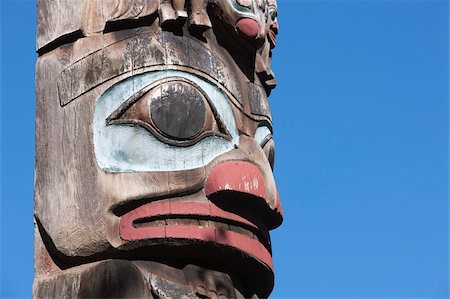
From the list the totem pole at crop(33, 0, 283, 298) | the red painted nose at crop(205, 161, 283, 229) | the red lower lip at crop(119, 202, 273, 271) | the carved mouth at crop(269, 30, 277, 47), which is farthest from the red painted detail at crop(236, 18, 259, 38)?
the red lower lip at crop(119, 202, 273, 271)

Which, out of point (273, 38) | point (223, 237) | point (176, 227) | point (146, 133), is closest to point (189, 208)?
point (176, 227)

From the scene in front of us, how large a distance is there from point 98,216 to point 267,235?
1294 millimetres

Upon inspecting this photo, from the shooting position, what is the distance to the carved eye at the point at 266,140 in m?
8.41

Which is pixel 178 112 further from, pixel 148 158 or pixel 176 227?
pixel 176 227

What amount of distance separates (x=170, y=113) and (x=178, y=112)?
0.05m

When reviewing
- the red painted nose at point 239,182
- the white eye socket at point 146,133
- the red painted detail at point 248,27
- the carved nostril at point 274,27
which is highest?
the carved nostril at point 274,27

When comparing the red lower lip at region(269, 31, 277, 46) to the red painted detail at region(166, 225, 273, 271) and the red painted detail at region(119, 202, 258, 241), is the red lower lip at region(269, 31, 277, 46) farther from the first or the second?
the red painted detail at region(119, 202, 258, 241)

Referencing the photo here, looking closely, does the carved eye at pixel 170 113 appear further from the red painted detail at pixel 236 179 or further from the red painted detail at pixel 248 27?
the red painted detail at pixel 248 27

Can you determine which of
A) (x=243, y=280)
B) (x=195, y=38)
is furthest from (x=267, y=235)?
(x=195, y=38)

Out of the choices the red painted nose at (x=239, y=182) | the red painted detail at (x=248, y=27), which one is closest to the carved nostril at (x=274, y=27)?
the red painted detail at (x=248, y=27)

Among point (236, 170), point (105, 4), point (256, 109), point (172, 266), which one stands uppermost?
point (105, 4)

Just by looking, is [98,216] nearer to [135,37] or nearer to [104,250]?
[104,250]

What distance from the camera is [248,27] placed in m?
8.37

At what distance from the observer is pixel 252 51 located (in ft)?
Answer: 28.0
